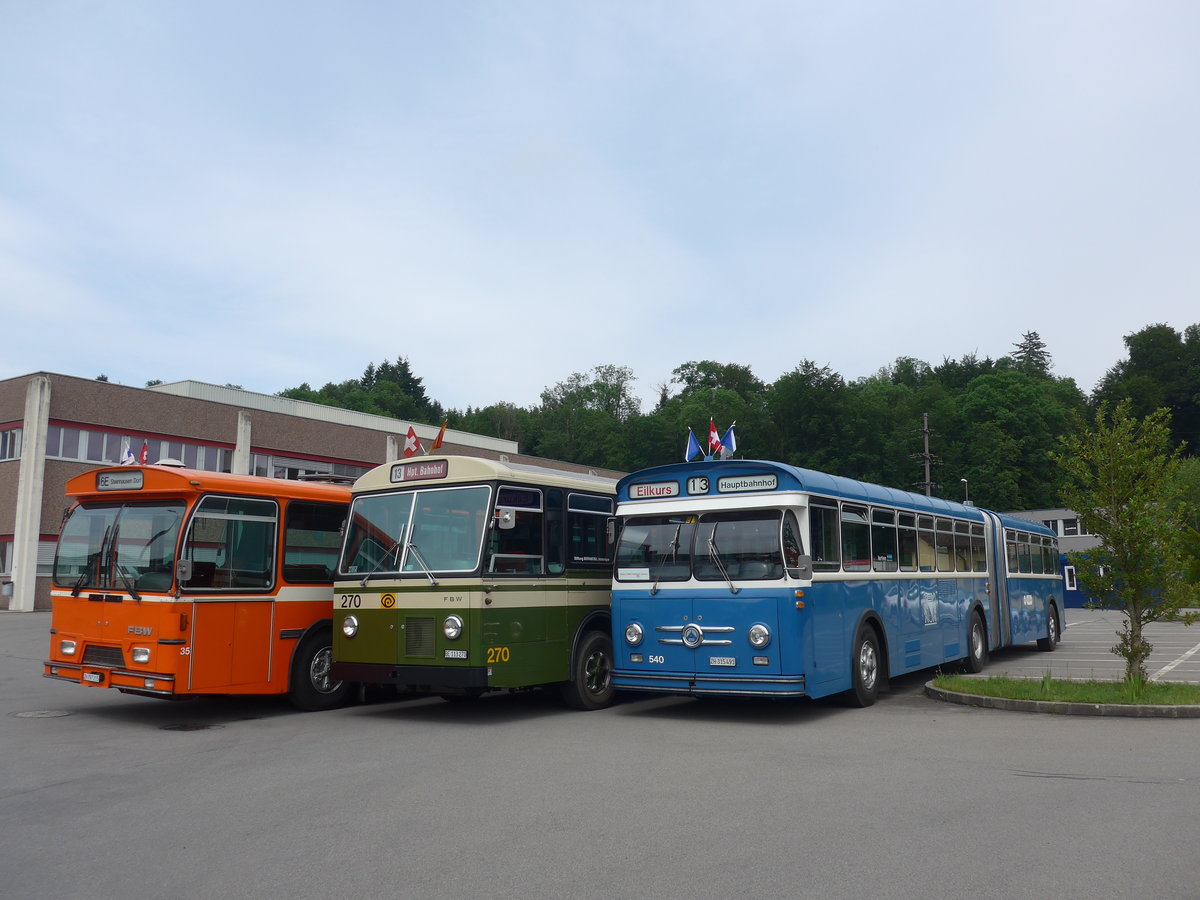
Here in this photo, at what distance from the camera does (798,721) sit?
1177 centimetres

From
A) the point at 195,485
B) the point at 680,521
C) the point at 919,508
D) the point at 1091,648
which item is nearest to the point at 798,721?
the point at 680,521

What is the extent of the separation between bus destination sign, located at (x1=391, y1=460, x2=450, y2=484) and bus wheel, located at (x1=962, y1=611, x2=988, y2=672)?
32.2ft

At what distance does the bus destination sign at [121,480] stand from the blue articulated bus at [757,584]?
573 centimetres

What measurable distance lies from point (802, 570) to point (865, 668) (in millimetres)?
2464

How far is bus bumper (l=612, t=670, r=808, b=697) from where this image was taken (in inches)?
438

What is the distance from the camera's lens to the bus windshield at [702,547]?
11.6m

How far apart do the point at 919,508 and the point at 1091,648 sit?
1076 centimetres

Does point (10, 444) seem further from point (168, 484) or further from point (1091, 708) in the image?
point (1091, 708)

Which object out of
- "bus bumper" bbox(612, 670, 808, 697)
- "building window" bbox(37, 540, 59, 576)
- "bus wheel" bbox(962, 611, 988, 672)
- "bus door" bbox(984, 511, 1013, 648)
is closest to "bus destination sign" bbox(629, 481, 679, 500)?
"bus bumper" bbox(612, 670, 808, 697)

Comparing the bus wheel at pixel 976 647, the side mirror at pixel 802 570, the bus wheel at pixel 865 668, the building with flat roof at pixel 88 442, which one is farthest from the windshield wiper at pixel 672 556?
the building with flat roof at pixel 88 442

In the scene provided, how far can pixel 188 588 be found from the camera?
453 inches

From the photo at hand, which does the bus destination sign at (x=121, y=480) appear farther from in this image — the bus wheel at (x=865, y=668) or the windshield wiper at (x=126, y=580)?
the bus wheel at (x=865, y=668)

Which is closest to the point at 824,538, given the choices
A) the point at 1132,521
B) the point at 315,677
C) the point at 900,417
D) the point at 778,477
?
the point at 778,477

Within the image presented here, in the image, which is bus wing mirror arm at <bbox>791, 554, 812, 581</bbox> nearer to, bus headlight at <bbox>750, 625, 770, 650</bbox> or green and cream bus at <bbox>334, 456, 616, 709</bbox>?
bus headlight at <bbox>750, 625, 770, 650</bbox>
